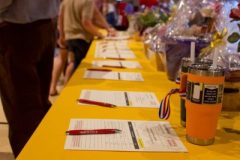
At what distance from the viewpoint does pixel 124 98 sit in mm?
1364

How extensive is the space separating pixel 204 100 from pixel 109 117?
364mm

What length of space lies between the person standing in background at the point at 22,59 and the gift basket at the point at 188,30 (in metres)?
0.60

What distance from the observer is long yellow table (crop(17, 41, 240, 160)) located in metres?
0.86

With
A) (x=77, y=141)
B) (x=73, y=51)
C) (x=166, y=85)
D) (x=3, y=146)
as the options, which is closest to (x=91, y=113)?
(x=77, y=141)

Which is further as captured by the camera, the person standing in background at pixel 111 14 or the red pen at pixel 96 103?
the person standing in background at pixel 111 14

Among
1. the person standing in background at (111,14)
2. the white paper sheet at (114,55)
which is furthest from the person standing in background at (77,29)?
the person standing in background at (111,14)

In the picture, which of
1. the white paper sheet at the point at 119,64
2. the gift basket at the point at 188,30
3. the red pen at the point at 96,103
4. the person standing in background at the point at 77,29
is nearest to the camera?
the red pen at the point at 96,103

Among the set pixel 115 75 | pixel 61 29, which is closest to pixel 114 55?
pixel 115 75

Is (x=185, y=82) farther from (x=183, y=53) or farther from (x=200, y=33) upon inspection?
(x=200, y=33)

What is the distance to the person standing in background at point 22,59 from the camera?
1679mm

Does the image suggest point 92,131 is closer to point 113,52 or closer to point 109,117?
point 109,117

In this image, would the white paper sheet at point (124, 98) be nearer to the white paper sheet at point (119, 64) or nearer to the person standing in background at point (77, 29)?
the white paper sheet at point (119, 64)

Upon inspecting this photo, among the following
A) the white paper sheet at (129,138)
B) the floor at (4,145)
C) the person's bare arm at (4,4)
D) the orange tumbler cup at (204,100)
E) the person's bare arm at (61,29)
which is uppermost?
the person's bare arm at (4,4)

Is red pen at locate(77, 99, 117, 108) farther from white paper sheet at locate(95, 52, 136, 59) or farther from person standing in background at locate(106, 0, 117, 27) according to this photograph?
person standing in background at locate(106, 0, 117, 27)
